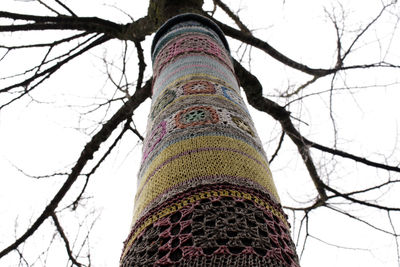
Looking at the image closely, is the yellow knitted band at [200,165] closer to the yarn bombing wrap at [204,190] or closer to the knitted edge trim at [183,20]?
the yarn bombing wrap at [204,190]

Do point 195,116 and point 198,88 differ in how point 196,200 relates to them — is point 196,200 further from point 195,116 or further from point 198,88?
point 198,88

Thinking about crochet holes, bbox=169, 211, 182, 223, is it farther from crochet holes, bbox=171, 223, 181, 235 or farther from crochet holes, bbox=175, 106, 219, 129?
crochet holes, bbox=175, 106, 219, 129

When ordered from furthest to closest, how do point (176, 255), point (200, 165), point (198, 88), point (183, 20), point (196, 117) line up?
point (183, 20)
point (198, 88)
point (196, 117)
point (200, 165)
point (176, 255)

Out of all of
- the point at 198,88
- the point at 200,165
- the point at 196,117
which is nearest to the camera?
the point at 200,165

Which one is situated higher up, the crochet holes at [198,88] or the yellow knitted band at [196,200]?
the crochet holes at [198,88]

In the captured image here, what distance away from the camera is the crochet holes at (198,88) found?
0.82m

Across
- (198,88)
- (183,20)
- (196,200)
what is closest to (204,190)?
(196,200)

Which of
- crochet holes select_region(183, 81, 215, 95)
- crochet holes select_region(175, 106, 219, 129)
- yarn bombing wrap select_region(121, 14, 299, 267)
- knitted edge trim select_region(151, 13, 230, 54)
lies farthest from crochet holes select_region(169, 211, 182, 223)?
knitted edge trim select_region(151, 13, 230, 54)

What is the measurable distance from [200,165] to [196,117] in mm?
164

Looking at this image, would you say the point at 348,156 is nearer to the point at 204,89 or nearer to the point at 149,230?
the point at 204,89

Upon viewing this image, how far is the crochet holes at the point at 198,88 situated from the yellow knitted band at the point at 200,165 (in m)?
0.20

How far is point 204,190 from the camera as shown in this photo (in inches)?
21.1

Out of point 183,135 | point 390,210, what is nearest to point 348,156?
point 390,210

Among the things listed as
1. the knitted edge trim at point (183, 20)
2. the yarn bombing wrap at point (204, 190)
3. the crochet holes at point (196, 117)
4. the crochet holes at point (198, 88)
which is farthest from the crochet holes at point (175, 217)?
the knitted edge trim at point (183, 20)
